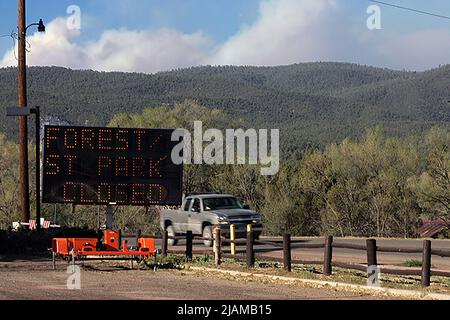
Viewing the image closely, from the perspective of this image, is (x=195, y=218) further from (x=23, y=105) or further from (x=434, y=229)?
(x=434, y=229)

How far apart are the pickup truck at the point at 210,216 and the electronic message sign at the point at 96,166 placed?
13.4 ft

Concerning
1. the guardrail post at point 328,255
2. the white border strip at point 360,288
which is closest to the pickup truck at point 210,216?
the white border strip at point 360,288

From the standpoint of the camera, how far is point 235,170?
220 feet

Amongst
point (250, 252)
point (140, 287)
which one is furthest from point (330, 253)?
point (140, 287)

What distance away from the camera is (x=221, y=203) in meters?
32.2

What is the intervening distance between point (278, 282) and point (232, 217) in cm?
1131

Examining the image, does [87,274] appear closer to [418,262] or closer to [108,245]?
[108,245]

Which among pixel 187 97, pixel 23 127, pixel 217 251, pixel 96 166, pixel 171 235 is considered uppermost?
pixel 187 97

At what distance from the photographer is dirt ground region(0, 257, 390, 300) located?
1606cm

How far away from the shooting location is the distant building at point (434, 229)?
55.2m

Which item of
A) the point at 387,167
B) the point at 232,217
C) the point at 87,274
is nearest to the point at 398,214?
the point at 387,167

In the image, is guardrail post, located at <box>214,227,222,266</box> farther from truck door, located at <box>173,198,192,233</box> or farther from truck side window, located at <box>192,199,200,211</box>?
truck door, located at <box>173,198,192,233</box>

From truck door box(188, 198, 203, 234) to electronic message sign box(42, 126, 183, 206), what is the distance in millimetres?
4695

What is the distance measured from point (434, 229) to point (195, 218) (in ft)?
109
